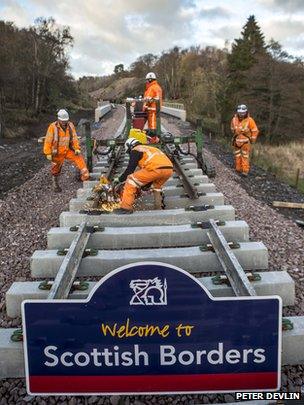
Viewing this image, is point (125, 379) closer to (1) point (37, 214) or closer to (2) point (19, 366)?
(2) point (19, 366)

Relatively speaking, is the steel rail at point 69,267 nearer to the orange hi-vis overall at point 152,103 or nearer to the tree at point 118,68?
the orange hi-vis overall at point 152,103

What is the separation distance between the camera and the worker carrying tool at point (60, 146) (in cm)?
865

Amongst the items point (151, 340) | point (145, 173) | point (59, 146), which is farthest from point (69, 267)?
point (59, 146)

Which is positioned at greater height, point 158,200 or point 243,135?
point 243,135

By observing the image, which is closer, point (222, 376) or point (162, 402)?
point (222, 376)

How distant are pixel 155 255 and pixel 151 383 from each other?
206cm

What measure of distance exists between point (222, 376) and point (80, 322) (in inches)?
36.3

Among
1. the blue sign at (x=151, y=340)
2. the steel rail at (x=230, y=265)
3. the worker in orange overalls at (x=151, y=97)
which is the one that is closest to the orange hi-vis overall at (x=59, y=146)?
the worker in orange overalls at (x=151, y=97)

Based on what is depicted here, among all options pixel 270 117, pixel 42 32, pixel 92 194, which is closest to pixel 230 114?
pixel 270 117

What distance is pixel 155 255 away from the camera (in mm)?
4566

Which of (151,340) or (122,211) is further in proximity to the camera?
(122,211)

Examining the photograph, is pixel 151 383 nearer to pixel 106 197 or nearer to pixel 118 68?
pixel 106 197

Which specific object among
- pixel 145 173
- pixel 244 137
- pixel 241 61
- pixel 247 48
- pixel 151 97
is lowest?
pixel 145 173

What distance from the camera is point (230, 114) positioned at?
4097cm
